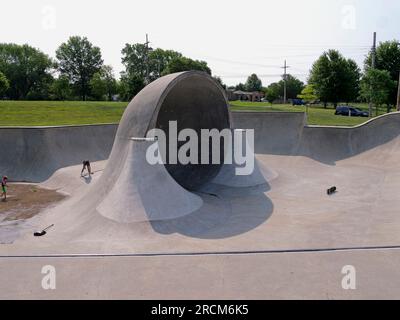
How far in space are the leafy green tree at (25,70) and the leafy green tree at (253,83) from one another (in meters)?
72.4

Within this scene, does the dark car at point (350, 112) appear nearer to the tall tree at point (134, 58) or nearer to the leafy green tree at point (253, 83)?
the tall tree at point (134, 58)

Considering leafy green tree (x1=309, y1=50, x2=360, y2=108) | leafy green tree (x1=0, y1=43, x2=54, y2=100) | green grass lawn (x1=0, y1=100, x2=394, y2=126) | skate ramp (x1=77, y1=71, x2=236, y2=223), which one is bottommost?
skate ramp (x1=77, y1=71, x2=236, y2=223)

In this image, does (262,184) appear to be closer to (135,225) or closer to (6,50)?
(135,225)

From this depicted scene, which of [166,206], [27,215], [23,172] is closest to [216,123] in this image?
[166,206]

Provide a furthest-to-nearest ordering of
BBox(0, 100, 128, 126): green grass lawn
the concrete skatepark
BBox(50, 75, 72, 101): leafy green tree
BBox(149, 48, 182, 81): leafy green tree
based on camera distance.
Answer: BBox(149, 48, 182, 81): leafy green tree < BBox(50, 75, 72, 101): leafy green tree < BBox(0, 100, 128, 126): green grass lawn < the concrete skatepark

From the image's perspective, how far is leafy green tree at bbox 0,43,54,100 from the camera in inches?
2633

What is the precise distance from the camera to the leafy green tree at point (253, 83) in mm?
122312

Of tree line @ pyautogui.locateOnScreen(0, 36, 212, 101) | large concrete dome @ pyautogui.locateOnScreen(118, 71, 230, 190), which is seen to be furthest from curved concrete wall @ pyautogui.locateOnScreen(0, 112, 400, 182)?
tree line @ pyautogui.locateOnScreen(0, 36, 212, 101)

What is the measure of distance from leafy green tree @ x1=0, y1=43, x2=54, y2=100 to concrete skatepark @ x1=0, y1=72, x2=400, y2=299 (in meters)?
55.3

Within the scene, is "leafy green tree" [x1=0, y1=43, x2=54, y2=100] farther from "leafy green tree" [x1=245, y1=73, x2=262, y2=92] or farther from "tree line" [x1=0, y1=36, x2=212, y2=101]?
"leafy green tree" [x1=245, y1=73, x2=262, y2=92]

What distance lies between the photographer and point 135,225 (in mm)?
9797

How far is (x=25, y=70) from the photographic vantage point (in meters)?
67.8

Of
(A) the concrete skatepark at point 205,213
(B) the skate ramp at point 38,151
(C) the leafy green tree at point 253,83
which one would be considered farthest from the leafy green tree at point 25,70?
(C) the leafy green tree at point 253,83

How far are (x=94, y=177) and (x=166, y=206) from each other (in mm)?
7806
